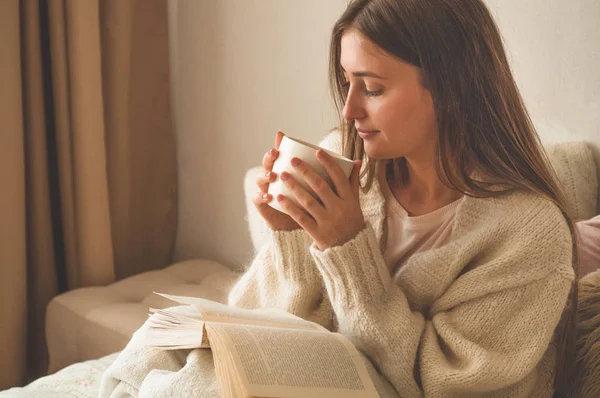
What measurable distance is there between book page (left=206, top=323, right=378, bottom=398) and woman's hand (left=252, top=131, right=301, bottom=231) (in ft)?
0.67

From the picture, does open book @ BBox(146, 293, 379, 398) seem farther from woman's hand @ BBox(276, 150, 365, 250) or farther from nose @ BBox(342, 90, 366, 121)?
nose @ BBox(342, 90, 366, 121)

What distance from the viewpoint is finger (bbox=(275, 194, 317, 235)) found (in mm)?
994

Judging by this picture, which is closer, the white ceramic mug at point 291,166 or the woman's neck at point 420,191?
the white ceramic mug at point 291,166

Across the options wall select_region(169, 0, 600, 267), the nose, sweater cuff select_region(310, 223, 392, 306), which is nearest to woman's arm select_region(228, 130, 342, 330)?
sweater cuff select_region(310, 223, 392, 306)

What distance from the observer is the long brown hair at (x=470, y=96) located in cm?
100

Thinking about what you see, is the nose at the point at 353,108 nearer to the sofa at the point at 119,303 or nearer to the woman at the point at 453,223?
the woman at the point at 453,223

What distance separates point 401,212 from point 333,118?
0.72 m

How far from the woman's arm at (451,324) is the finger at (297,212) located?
0.04 meters

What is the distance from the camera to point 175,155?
230 cm

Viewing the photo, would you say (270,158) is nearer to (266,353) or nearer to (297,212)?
(297,212)

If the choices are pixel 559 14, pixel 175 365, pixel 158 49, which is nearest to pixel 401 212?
pixel 175 365

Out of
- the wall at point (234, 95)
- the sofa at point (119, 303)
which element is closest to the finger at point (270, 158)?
the sofa at point (119, 303)

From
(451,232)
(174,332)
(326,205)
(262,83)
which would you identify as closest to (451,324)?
(451,232)

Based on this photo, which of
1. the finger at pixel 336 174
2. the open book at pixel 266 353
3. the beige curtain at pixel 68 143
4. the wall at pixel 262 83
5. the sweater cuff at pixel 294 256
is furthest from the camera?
the beige curtain at pixel 68 143
